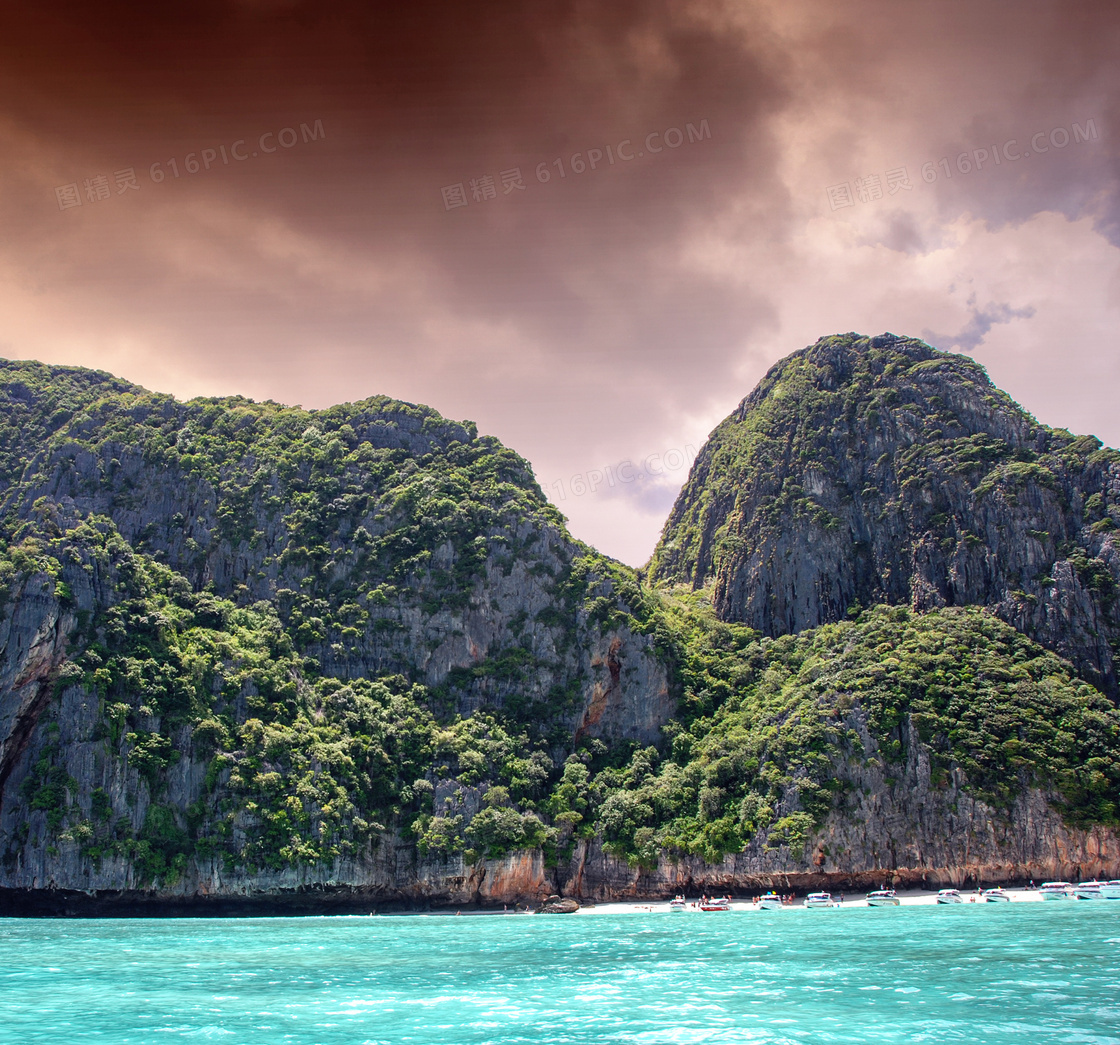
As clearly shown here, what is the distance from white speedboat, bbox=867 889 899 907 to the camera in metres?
57.5

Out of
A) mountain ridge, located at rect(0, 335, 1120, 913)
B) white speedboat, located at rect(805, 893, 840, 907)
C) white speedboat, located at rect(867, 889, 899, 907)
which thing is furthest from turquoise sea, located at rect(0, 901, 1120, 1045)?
mountain ridge, located at rect(0, 335, 1120, 913)

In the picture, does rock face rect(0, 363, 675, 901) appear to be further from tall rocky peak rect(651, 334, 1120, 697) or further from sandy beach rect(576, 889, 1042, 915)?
tall rocky peak rect(651, 334, 1120, 697)

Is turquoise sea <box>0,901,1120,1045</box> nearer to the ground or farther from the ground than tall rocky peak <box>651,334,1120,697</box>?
nearer to the ground

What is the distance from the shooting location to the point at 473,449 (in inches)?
4286

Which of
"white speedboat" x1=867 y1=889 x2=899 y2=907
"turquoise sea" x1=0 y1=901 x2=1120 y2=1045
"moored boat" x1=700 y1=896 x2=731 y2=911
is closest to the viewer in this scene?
"turquoise sea" x1=0 y1=901 x2=1120 y2=1045

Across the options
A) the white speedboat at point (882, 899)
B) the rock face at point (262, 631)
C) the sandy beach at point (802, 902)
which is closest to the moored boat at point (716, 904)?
the sandy beach at point (802, 902)

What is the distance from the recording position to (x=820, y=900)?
6028cm

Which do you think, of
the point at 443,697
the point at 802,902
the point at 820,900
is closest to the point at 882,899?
the point at 820,900

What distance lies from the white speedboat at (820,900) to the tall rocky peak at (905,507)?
114 feet

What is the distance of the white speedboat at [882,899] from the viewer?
189ft

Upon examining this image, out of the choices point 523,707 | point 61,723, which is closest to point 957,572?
point 523,707

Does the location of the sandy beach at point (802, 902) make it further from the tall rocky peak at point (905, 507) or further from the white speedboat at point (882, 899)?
the tall rocky peak at point (905, 507)

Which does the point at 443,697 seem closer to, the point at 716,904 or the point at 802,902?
the point at 716,904

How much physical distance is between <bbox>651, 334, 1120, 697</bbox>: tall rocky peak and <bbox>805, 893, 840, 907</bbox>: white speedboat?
34.9 metres
